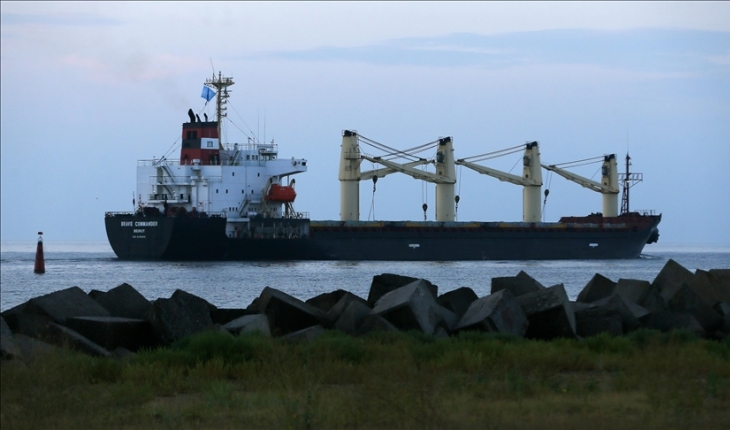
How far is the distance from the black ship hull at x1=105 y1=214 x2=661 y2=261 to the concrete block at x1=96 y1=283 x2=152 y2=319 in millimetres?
24296

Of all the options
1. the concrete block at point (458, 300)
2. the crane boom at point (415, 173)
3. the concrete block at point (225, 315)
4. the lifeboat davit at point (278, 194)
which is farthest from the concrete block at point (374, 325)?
the crane boom at point (415, 173)

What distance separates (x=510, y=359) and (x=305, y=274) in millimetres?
21182

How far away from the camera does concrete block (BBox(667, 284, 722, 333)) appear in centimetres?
1083

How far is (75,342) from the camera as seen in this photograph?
8.15 metres

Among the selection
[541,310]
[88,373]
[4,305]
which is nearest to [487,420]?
[88,373]

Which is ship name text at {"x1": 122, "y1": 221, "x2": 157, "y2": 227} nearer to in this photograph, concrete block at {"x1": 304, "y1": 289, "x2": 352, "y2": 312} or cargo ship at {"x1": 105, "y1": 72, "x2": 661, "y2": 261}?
cargo ship at {"x1": 105, "y1": 72, "x2": 661, "y2": 261}

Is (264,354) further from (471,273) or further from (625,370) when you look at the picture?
(471,273)

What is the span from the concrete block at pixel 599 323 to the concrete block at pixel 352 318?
227 cm

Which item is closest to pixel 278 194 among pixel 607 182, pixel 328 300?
pixel 607 182

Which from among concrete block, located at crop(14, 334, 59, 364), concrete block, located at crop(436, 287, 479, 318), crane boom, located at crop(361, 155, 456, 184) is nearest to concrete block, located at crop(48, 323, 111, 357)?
concrete block, located at crop(14, 334, 59, 364)

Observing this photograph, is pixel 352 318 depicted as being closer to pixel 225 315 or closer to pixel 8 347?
pixel 225 315

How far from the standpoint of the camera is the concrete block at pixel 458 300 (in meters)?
11.1

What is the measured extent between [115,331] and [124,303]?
1.65 metres

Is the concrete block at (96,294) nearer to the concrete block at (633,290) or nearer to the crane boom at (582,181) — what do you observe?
the concrete block at (633,290)
